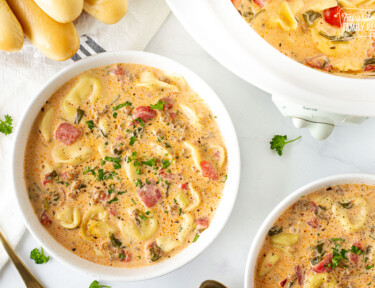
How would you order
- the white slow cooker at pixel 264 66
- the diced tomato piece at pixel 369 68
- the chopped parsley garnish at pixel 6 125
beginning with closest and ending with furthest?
the white slow cooker at pixel 264 66, the diced tomato piece at pixel 369 68, the chopped parsley garnish at pixel 6 125

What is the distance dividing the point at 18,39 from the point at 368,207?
1.19 meters

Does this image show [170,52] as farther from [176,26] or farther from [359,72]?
[359,72]

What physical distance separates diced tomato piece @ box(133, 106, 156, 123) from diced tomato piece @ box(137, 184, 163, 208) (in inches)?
8.4

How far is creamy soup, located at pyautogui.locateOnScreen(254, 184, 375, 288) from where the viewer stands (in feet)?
5.20

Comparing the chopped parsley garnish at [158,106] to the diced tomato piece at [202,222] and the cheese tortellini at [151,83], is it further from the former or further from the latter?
the diced tomato piece at [202,222]

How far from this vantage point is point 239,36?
1.30m

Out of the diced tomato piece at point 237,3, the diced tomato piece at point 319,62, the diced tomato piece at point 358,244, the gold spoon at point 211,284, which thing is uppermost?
the diced tomato piece at point 237,3

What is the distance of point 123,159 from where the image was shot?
5.17ft

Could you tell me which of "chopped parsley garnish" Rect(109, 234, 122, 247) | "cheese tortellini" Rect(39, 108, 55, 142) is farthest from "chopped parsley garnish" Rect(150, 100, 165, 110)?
"chopped parsley garnish" Rect(109, 234, 122, 247)

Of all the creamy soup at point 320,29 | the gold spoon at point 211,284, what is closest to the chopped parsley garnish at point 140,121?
the creamy soup at point 320,29

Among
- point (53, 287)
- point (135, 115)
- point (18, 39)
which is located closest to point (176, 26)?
point (135, 115)

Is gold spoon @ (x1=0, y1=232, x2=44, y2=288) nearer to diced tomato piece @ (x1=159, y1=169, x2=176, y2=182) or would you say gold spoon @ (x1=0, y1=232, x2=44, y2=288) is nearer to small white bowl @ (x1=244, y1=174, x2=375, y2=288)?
diced tomato piece @ (x1=159, y1=169, x2=176, y2=182)

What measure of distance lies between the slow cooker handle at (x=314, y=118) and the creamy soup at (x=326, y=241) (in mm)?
191

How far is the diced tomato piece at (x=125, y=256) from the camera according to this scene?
5.26ft
